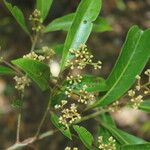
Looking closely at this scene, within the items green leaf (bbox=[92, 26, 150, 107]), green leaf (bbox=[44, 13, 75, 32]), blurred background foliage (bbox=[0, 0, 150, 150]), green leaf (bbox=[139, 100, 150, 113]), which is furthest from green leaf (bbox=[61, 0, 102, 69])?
blurred background foliage (bbox=[0, 0, 150, 150])

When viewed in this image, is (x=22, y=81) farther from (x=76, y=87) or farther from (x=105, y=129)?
(x=105, y=129)

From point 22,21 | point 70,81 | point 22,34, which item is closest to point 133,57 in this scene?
point 70,81

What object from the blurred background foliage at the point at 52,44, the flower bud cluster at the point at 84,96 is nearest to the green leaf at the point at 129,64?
the flower bud cluster at the point at 84,96

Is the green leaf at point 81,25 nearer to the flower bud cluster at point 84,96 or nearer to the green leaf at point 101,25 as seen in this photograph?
the flower bud cluster at point 84,96

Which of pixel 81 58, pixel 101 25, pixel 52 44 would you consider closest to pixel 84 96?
pixel 81 58

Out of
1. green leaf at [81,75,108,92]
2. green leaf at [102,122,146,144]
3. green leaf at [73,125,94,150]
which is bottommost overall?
green leaf at [102,122,146,144]

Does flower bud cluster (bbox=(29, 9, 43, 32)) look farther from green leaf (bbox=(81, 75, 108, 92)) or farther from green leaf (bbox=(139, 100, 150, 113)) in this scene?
green leaf (bbox=(139, 100, 150, 113))

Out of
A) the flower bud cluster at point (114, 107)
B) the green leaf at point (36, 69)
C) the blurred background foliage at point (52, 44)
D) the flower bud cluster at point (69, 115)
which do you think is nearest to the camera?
the green leaf at point (36, 69)
